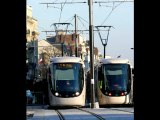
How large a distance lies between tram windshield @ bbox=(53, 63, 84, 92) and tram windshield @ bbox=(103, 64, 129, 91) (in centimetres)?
280

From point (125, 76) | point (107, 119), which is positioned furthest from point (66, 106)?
point (107, 119)

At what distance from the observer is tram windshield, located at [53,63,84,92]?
3666 centimetres

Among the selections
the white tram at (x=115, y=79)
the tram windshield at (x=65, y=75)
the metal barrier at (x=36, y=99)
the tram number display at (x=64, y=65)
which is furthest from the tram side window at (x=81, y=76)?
the metal barrier at (x=36, y=99)

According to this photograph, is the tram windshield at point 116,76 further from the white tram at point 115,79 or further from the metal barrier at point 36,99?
the metal barrier at point 36,99

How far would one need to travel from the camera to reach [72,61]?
3666 cm

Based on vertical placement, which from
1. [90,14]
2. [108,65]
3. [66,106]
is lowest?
[66,106]

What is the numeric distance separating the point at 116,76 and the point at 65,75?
4.04m

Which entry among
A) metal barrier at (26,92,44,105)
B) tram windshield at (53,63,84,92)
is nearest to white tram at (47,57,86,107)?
tram windshield at (53,63,84,92)

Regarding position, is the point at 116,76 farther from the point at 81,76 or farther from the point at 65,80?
the point at 65,80

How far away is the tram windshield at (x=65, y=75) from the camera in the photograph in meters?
36.7
